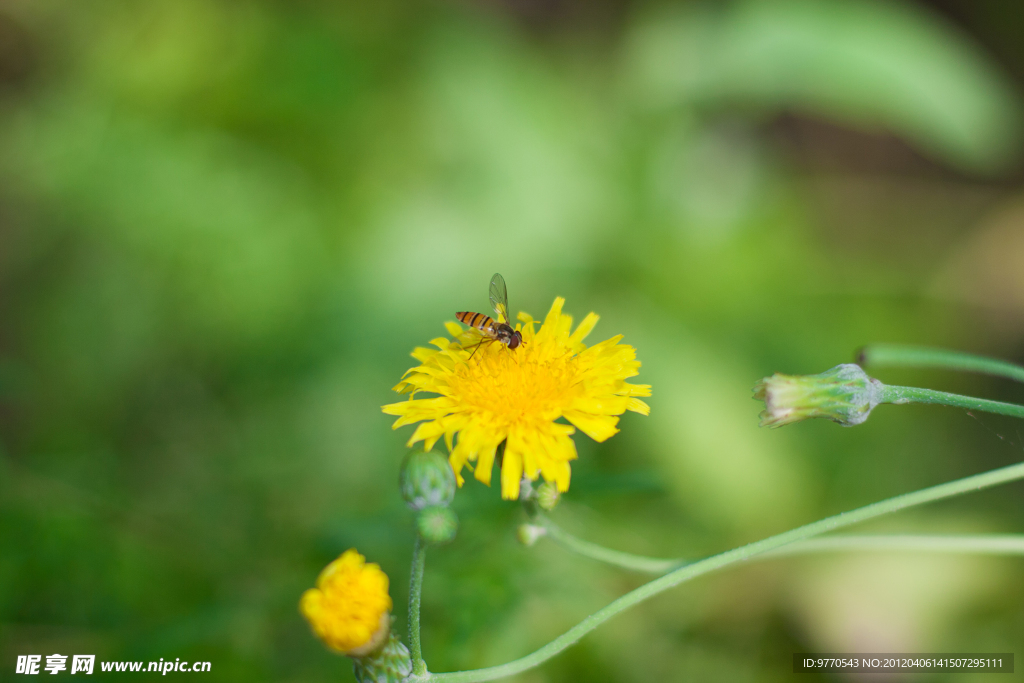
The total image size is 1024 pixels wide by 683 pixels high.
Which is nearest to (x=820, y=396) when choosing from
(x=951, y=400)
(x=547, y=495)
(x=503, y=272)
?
(x=951, y=400)

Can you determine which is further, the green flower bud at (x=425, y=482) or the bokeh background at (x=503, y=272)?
the bokeh background at (x=503, y=272)

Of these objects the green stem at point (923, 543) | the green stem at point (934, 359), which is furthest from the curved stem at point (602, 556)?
the green stem at point (934, 359)

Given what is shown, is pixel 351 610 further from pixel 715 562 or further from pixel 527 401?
pixel 715 562

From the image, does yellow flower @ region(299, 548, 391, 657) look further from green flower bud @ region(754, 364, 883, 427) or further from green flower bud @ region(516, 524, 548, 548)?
green flower bud @ region(754, 364, 883, 427)

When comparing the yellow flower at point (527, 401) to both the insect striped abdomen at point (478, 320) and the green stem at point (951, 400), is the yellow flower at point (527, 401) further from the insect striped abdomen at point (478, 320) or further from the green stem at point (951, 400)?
the green stem at point (951, 400)

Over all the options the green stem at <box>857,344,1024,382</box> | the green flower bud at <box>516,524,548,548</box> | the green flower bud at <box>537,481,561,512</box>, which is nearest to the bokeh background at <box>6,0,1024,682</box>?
the green flower bud at <box>516,524,548,548</box>

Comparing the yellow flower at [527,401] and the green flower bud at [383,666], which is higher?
the yellow flower at [527,401]
